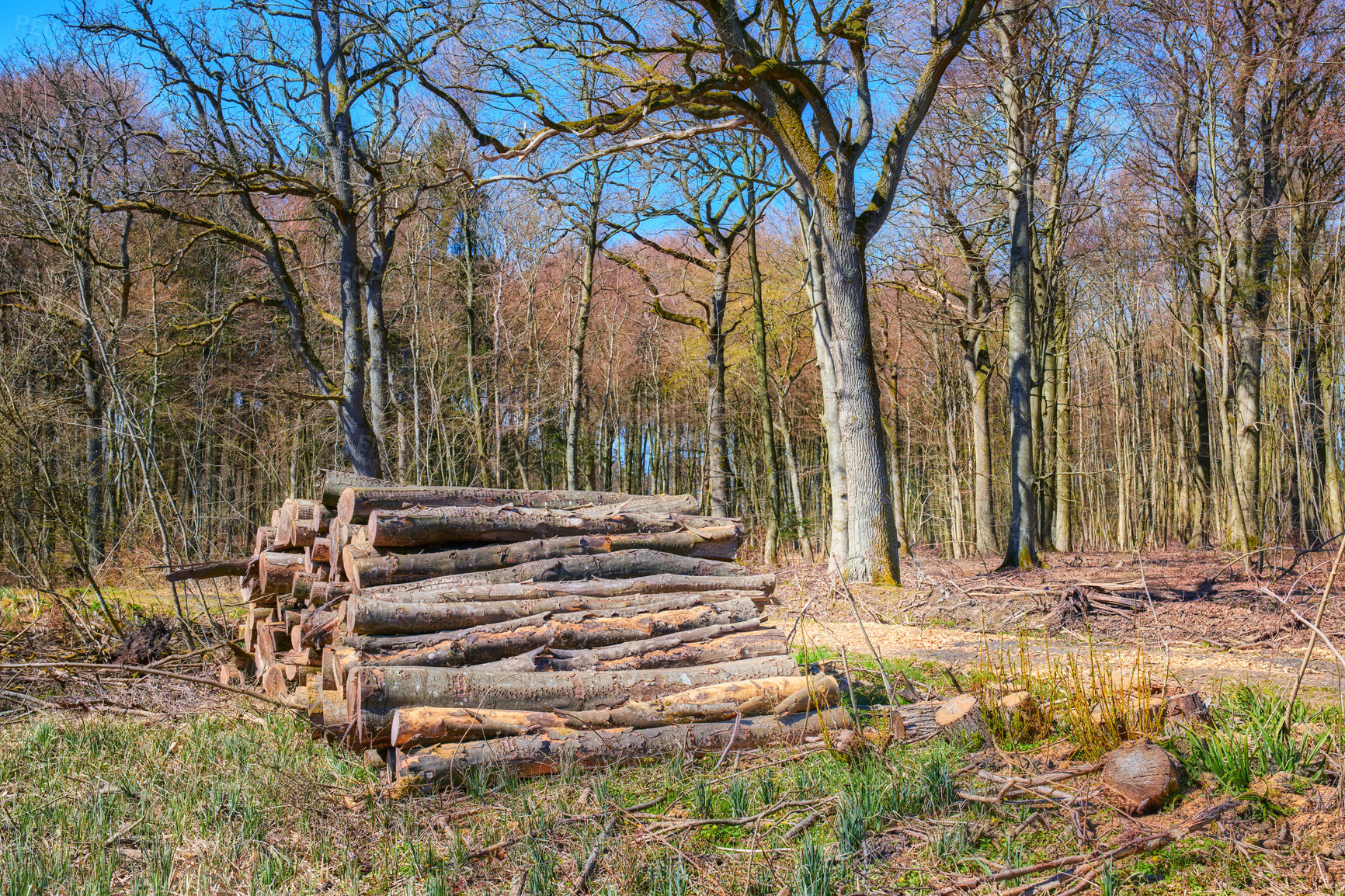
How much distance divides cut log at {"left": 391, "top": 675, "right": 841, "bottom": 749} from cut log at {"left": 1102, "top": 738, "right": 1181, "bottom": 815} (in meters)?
1.32

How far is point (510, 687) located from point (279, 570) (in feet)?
10.3

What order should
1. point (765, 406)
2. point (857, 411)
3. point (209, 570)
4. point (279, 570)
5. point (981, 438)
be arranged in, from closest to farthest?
point (279, 570), point (209, 570), point (857, 411), point (765, 406), point (981, 438)

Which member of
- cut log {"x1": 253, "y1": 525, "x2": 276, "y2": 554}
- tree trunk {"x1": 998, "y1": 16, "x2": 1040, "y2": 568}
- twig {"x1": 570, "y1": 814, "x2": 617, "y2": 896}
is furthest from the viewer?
tree trunk {"x1": 998, "y1": 16, "x2": 1040, "y2": 568}

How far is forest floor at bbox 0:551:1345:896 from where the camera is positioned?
2834 mm

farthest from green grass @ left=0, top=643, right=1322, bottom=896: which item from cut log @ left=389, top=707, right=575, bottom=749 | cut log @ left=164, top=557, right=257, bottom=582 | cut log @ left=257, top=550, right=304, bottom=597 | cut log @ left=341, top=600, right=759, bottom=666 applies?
cut log @ left=164, top=557, right=257, bottom=582

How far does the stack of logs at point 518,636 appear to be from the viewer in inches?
164

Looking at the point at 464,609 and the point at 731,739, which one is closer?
the point at 731,739

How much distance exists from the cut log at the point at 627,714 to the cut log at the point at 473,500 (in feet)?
5.61

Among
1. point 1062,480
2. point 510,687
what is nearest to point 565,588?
point 510,687

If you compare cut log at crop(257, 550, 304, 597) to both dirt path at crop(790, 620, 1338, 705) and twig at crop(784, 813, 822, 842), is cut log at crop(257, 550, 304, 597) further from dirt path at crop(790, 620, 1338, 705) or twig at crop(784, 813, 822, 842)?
twig at crop(784, 813, 822, 842)

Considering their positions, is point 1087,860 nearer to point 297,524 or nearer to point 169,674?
point 169,674

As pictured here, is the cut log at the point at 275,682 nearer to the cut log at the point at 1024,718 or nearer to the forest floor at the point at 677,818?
the forest floor at the point at 677,818

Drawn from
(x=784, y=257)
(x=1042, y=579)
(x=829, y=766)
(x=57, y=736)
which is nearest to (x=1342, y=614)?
(x=1042, y=579)

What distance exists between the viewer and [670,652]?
195 inches
